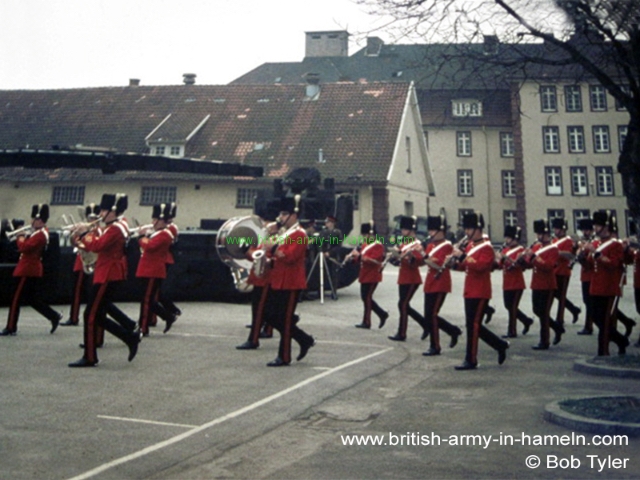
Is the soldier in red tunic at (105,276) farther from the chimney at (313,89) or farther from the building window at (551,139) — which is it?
the building window at (551,139)

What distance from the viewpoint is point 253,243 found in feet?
36.8

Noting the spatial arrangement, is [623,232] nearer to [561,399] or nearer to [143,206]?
[143,206]

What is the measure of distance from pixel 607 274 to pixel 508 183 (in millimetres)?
53331

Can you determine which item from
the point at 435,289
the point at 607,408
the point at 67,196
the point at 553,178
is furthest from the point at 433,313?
the point at 553,178

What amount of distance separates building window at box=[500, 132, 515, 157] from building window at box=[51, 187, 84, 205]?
34474 mm

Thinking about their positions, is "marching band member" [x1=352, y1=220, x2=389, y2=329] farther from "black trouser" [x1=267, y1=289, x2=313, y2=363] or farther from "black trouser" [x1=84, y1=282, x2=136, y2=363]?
"black trouser" [x1=84, y1=282, x2=136, y2=363]

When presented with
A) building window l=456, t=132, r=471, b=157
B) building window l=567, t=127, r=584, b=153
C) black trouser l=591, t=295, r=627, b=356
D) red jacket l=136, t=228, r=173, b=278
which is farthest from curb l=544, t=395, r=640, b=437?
building window l=456, t=132, r=471, b=157

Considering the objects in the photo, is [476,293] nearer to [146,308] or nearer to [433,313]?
[433,313]

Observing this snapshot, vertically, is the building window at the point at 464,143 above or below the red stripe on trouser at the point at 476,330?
above

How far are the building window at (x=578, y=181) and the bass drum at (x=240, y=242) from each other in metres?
50.2

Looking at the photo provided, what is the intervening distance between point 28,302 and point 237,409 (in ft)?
20.4

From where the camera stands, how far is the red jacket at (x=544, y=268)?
40.2ft

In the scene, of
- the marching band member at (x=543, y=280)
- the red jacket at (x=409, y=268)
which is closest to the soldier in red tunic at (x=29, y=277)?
the red jacket at (x=409, y=268)

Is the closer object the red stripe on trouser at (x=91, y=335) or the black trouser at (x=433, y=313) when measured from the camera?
the red stripe on trouser at (x=91, y=335)
